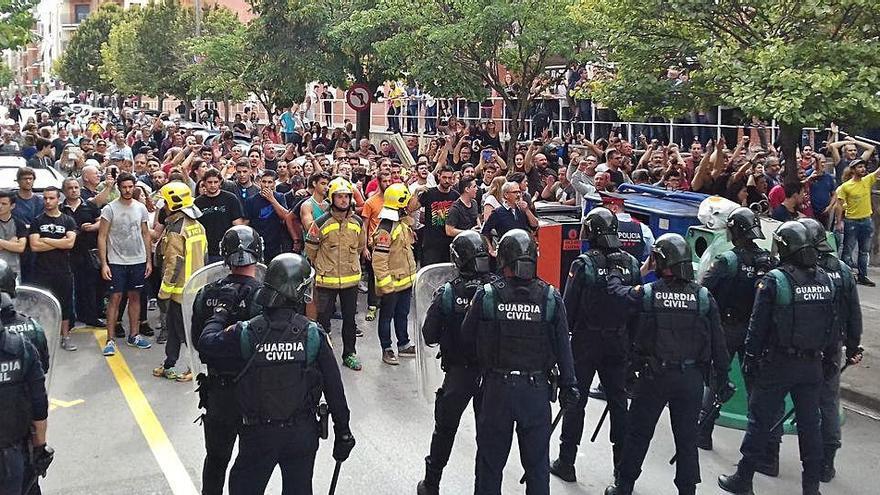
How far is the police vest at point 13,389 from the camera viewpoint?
4277 millimetres

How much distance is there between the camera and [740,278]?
6.12 m

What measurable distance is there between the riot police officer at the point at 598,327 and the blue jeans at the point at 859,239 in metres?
7.75

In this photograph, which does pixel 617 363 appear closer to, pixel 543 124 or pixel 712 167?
pixel 712 167

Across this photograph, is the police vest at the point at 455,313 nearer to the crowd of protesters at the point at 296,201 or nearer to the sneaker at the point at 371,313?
the crowd of protesters at the point at 296,201

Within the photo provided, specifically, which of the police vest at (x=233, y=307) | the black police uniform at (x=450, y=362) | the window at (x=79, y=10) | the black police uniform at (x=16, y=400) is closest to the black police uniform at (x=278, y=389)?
the police vest at (x=233, y=307)

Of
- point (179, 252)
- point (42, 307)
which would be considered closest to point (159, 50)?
point (179, 252)

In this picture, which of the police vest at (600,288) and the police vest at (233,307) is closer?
the police vest at (233,307)

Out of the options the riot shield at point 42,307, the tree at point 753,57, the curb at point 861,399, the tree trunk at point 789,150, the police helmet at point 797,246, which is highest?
the tree at point 753,57

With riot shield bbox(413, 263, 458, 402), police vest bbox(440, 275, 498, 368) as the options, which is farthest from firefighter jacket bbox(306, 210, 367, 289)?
police vest bbox(440, 275, 498, 368)

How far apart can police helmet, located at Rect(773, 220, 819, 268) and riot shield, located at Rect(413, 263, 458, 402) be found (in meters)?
2.09

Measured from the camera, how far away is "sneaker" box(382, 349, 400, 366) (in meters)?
8.63

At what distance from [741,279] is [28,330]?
14.5 ft

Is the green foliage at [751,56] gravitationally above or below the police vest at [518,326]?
above

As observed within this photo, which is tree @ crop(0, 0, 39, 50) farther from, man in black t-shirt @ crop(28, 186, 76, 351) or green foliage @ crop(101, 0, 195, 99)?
green foliage @ crop(101, 0, 195, 99)
